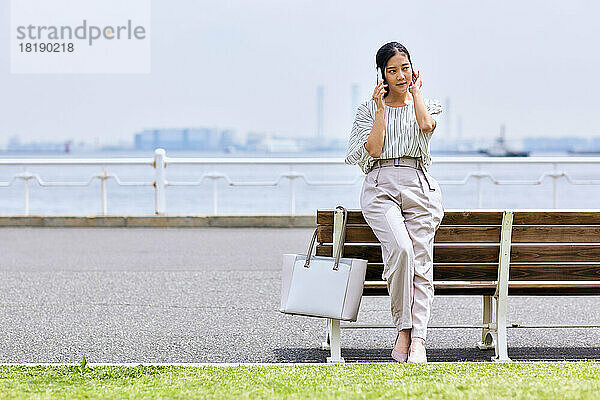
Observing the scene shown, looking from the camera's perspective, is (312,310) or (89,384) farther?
(312,310)

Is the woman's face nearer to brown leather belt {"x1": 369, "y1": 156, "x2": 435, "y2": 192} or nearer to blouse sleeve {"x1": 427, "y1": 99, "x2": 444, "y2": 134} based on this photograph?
blouse sleeve {"x1": 427, "y1": 99, "x2": 444, "y2": 134}

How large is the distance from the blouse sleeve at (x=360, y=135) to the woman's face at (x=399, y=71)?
0.76 feet

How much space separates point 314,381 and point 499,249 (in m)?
1.72

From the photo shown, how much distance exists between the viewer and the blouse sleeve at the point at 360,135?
558 centimetres

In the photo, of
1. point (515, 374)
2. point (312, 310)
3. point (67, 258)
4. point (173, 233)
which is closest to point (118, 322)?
point (312, 310)

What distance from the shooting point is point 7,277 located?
31.7 ft

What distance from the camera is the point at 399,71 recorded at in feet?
18.3

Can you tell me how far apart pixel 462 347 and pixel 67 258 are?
6235 millimetres

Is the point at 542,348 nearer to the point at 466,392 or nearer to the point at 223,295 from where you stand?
the point at 466,392

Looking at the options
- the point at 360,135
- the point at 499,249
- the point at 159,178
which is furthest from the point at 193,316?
the point at 159,178

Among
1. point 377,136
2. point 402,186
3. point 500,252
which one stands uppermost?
point 377,136

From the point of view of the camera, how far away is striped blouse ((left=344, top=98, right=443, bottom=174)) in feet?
18.1

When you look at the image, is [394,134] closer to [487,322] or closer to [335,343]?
[335,343]

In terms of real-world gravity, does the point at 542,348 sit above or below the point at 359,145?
below
